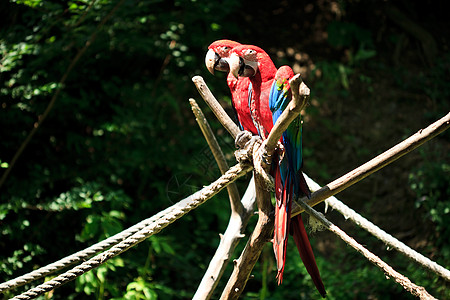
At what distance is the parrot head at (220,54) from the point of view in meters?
1.54

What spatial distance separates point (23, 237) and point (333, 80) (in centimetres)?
261

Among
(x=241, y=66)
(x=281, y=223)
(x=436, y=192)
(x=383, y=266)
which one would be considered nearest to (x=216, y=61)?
(x=241, y=66)

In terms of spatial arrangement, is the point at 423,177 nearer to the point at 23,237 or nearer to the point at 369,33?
the point at 369,33

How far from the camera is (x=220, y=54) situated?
1554 millimetres

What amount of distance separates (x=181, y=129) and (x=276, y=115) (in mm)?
1804

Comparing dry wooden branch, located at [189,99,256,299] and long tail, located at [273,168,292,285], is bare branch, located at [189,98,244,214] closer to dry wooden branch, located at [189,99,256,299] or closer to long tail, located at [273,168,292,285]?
dry wooden branch, located at [189,99,256,299]

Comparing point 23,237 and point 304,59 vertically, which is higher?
point 23,237

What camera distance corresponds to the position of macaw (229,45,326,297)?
138cm

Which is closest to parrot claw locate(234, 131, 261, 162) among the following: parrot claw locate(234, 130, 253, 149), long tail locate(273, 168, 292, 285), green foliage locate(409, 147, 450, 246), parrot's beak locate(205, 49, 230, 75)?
parrot claw locate(234, 130, 253, 149)

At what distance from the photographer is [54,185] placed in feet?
8.48

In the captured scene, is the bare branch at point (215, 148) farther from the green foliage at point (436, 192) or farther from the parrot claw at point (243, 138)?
the green foliage at point (436, 192)

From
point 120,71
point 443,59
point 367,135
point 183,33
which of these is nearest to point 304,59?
point 367,135

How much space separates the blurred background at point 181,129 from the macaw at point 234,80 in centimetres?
41

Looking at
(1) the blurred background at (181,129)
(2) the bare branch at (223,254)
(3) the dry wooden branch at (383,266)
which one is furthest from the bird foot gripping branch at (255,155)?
(1) the blurred background at (181,129)
